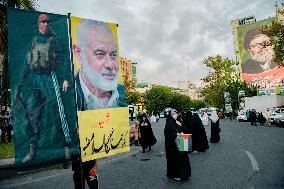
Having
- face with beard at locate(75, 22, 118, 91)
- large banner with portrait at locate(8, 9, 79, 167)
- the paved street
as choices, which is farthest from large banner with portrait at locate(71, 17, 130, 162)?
the paved street

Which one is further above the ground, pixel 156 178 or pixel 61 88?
pixel 61 88

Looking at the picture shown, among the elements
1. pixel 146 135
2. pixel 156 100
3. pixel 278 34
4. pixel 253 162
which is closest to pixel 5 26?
pixel 253 162

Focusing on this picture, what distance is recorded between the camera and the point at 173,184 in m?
8.16

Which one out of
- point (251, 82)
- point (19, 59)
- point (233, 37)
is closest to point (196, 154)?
point (19, 59)

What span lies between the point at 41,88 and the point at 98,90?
831 mm

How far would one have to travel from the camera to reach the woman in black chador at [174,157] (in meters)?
8.59

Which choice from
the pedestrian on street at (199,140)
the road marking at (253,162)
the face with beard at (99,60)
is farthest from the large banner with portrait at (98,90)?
the pedestrian on street at (199,140)

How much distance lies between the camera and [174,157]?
8.77 m

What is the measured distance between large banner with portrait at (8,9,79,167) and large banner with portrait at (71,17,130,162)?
5.1 inches

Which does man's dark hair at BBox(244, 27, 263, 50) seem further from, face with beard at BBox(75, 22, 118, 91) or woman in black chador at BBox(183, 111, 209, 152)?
face with beard at BBox(75, 22, 118, 91)

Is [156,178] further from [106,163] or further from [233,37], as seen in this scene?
[233,37]

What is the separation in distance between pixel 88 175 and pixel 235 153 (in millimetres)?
8709

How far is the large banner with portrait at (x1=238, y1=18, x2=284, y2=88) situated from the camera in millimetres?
80713

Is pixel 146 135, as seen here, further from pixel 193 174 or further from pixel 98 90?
pixel 98 90
